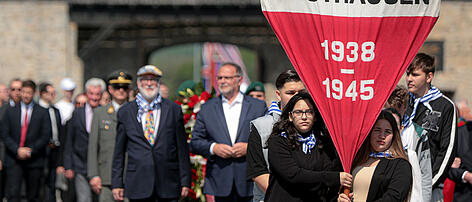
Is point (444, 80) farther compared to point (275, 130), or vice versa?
point (444, 80)

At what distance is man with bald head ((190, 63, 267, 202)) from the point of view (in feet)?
22.8

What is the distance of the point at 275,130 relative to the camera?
489cm

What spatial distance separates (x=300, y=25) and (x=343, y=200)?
44.8 inches

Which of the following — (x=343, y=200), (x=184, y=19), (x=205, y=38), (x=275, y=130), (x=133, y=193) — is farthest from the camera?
(x=205, y=38)

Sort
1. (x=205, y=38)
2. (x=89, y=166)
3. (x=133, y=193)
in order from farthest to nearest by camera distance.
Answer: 1. (x=205, y=38)
2. (x=89, y=166)
3. (x=133, y=193)

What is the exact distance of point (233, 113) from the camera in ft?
23.6

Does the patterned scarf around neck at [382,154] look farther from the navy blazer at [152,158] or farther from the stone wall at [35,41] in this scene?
the stone wall at [35,41]

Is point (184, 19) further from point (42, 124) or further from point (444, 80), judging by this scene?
point (42, 124)

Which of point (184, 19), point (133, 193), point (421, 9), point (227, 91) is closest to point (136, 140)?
point (133, 193)

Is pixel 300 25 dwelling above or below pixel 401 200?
above

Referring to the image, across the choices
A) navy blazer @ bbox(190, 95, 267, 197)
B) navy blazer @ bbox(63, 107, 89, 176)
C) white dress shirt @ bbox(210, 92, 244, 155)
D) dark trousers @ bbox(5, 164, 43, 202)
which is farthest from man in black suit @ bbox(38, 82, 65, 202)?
white dress shirt @ bbox(210, 92, 244, 155)

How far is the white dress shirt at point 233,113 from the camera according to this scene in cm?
711

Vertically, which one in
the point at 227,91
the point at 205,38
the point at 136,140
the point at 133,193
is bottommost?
the point at 133,193

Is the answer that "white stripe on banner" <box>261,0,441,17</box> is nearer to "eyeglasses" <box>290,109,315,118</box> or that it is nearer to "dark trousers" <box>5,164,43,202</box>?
"eyeglasses" <box>290,109,315,118</box>
